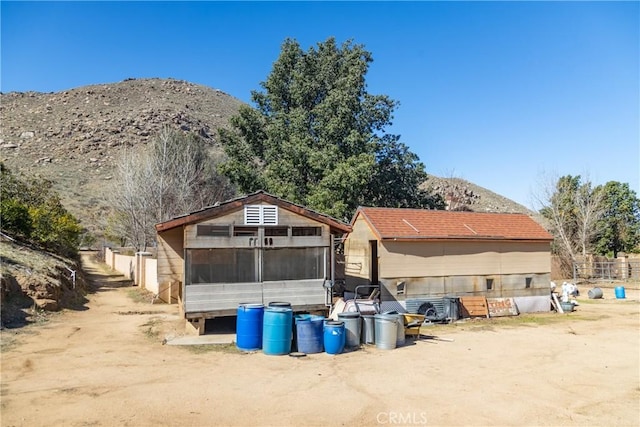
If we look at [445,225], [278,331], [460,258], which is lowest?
[278,331]

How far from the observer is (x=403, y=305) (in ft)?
55.0

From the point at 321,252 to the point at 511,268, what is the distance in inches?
368

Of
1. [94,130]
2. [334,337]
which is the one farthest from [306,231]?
[94,130]

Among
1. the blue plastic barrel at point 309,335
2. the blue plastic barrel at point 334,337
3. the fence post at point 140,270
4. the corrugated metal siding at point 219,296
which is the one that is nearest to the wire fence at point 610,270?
the blue plastic barrel at point 334,337

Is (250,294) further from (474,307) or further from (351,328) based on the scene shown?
(474,307)

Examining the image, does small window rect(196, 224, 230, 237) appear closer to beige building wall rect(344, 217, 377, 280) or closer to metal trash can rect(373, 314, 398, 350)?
metal trash can rect(373, 314, 398, 350)

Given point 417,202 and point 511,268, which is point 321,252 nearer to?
point 511,268

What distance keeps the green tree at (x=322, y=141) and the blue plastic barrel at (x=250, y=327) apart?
12747 millimetres

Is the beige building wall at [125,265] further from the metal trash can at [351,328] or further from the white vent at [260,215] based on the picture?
the metal trash can at [351,328]

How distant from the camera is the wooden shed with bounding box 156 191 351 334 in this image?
13.1m

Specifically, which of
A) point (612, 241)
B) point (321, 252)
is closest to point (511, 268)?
point (321, 252)

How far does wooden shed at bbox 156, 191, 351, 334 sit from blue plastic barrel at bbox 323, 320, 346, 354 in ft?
8.97

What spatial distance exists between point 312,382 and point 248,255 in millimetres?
5456

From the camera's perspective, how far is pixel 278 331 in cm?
1108
